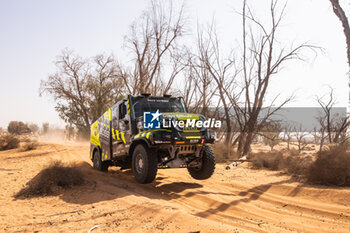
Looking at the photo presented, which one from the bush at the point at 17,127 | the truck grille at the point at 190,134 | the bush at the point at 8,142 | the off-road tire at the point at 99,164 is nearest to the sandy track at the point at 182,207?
the truck grille at the point at 190,134

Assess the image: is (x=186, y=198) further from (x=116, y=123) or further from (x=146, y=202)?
(x=116, y=123)

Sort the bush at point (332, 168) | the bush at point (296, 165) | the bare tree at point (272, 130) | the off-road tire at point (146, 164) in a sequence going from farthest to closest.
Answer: the bare tree at point (272, 130) < the bush at point (296, 165) < the bush at point (332, 168) < the off-road tire at point (146, 164)

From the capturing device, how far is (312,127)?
41.4 meters

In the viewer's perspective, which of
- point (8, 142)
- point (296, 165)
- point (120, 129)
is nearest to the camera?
point (120, 129)

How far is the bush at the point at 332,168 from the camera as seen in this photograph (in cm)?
816

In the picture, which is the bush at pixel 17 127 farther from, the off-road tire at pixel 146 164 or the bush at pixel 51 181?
the off-road tire at pixel 146 164

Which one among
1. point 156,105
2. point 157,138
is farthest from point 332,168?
point 156,105

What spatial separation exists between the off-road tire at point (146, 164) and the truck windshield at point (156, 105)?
127 centimetres

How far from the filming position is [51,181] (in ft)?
26.4

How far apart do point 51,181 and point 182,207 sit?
4.11 metres

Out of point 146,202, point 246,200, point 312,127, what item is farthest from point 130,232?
point 312,127

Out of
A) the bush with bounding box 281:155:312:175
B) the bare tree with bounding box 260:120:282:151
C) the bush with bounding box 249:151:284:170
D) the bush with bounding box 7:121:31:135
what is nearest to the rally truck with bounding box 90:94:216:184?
the bush with bounding box 281:155:312:175

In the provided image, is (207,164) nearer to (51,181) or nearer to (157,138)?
(157,138)

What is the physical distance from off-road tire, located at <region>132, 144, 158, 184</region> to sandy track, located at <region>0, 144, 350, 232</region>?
438 millimetres
